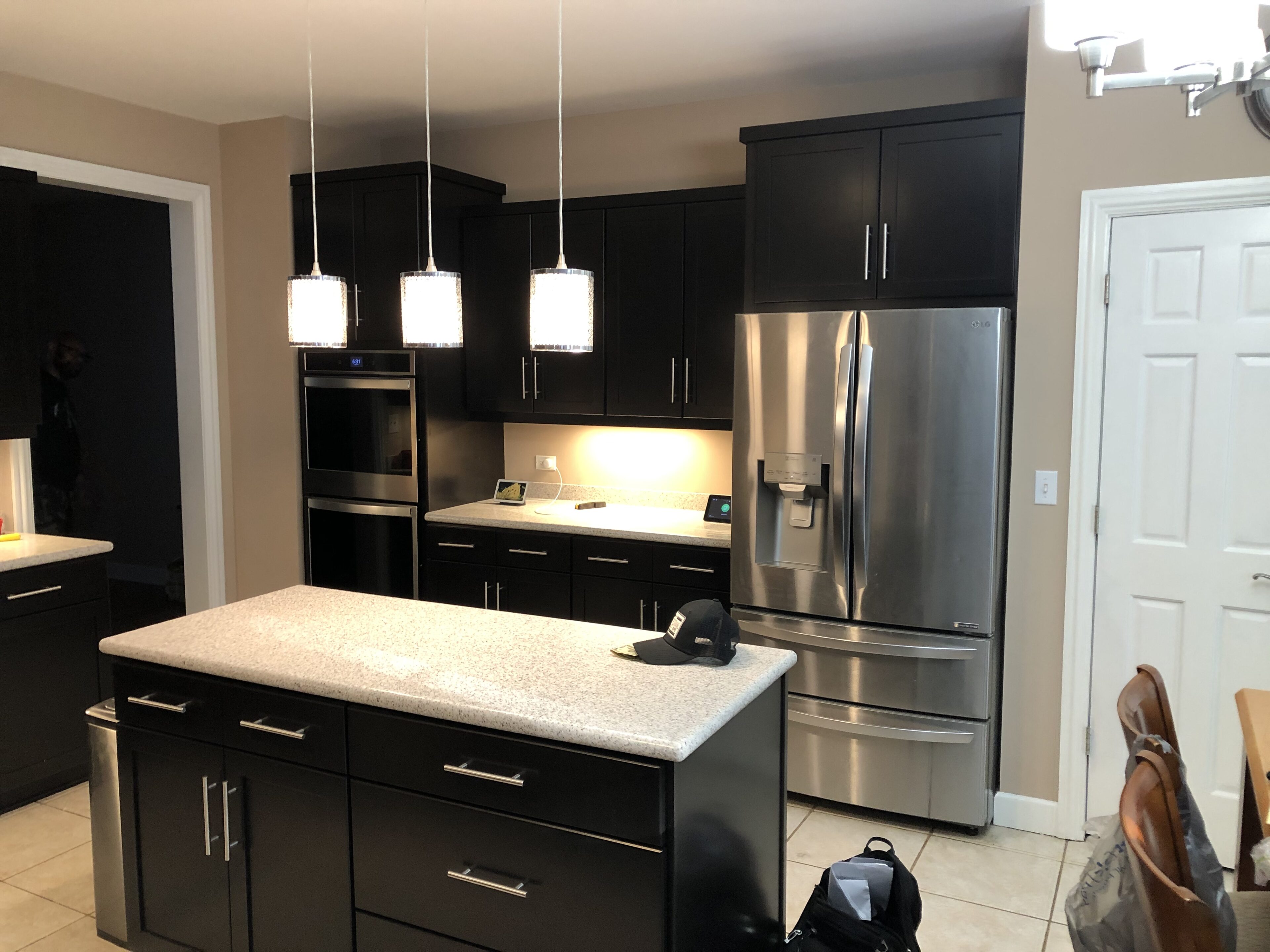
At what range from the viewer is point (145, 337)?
637 centimetres

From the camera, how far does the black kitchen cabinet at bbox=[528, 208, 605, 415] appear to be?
171 inches

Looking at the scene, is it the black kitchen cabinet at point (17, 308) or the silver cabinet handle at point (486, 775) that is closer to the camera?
the silver cabinet handle at point (486, 775)

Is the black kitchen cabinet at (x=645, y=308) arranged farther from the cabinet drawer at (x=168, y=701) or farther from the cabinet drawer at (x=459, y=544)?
the cabinet drawer at (x=168, y=701)

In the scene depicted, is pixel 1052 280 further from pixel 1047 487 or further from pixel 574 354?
pixel 574 354

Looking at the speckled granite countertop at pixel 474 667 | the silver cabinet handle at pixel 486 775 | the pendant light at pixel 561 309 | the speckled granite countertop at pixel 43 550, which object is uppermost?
the pendant light at pixel 561 309

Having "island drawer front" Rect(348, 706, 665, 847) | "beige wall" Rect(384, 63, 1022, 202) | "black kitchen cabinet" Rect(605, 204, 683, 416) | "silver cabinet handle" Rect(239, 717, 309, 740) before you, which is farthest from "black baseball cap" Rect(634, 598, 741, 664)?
→ "beige wall" Rect(384, 63, 1022, 202)

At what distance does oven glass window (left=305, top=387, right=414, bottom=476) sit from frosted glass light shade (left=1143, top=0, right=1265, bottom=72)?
143 inches

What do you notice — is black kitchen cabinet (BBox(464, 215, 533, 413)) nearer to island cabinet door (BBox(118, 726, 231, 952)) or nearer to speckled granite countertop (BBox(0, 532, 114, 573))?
speckled granite countertop (BBox(0, 532, 114, 573))

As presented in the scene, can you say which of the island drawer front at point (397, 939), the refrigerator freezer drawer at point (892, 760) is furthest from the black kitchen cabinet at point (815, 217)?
the island drawer front at point (397, 939)

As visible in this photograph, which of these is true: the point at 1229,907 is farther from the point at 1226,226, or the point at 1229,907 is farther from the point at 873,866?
the point at 1226,226

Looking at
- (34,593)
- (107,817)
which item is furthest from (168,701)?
(34,593)

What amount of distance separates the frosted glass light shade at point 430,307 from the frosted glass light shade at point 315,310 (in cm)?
18

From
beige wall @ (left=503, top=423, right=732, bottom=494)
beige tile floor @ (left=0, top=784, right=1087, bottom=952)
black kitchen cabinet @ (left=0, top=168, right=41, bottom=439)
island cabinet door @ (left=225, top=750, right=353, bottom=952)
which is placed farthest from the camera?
beige wall @ (left=503, top=423, right=732, bottom=494)

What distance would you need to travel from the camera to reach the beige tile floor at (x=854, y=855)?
2.77m
